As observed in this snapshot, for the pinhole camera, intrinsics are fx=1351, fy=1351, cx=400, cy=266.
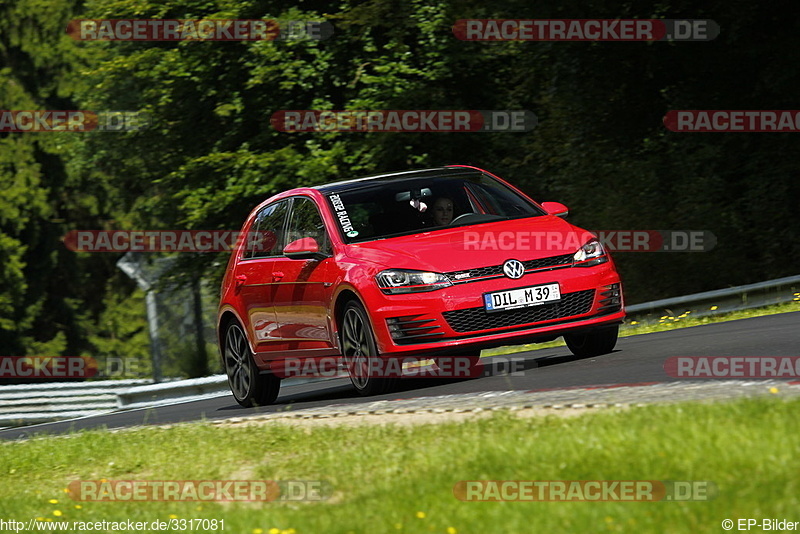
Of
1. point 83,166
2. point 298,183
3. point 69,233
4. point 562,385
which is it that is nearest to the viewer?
point 562,385

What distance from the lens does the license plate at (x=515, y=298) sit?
1025cm

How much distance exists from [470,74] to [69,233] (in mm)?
24860

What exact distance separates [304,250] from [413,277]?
44.3 inches

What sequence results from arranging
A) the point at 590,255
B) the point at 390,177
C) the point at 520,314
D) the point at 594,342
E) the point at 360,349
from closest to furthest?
the point at 520,314
the point at 360,349
the point at 590,255
the point at 594,342
the point at 390,177

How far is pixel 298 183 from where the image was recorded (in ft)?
80.3

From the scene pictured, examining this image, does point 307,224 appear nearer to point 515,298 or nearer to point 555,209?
point 555,209

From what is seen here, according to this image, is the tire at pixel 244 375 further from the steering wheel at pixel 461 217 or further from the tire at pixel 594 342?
the tire at pixel 594 342

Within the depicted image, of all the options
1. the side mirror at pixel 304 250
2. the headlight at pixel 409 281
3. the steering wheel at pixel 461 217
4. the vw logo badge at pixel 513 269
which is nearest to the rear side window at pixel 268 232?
the side mirror at pixel 304 250

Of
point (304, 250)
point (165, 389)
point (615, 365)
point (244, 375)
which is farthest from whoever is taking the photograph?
point (165, 389)

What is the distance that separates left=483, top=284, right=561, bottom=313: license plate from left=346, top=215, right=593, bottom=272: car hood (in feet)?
0.79

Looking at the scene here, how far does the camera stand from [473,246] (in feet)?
34.5

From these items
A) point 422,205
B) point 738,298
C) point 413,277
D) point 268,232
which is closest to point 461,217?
point 422,205

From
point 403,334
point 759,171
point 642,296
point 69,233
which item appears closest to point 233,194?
point 642,296

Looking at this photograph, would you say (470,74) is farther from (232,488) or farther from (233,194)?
(232,488)
